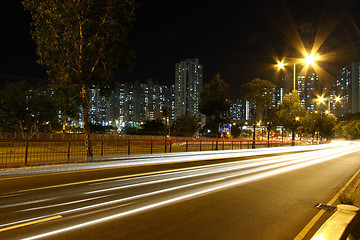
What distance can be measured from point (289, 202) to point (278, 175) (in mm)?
5228

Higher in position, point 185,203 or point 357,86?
point 357,86

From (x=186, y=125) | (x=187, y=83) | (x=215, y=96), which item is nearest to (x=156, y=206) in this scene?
(x=215, y=96)

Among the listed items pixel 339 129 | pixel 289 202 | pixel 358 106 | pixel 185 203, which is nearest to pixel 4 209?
pixel 185 203

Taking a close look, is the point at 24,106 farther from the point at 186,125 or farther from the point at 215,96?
the point at 186,125

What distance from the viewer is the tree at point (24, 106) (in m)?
36.2

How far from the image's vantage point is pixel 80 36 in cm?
1619

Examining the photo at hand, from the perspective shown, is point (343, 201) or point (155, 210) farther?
point (155, 210)

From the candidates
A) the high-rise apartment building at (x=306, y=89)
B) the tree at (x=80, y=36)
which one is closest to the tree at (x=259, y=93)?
the tree at (x=80, y=36)

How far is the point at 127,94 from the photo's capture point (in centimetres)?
17550

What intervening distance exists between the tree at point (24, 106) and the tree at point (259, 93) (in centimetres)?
2746

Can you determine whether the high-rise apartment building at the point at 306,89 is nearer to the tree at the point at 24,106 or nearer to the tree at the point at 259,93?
the tree at the point at 259,93

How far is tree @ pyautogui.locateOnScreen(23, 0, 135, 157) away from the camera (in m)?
16.1

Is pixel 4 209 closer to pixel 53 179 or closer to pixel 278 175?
pixel 53 179

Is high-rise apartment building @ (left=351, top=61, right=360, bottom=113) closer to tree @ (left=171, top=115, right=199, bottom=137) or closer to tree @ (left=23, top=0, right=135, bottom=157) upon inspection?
tree @ (left=171, top=115, right=199, bottom=137)
